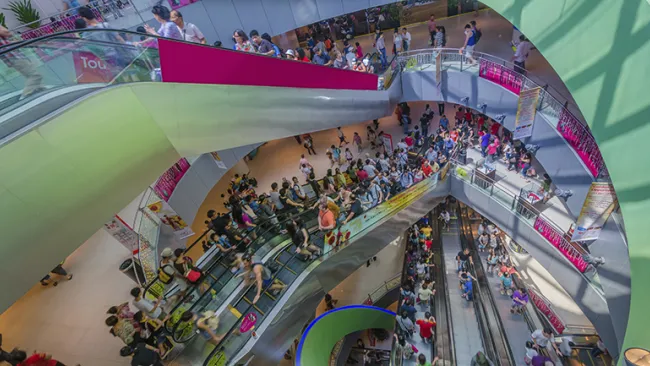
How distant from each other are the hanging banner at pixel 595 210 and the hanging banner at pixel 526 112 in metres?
3.15

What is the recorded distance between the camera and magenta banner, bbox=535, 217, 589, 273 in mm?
7140

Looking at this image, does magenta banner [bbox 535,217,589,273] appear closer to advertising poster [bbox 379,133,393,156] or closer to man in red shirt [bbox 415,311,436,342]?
man in red shirt [bbox 415,311,436,342]

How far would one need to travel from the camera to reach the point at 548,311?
9.03 metres

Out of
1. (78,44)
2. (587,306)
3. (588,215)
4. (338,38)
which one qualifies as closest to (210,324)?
(78,44)

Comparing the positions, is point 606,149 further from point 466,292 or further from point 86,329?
point 86,329

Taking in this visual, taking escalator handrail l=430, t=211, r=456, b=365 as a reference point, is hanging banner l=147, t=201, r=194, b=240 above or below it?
below

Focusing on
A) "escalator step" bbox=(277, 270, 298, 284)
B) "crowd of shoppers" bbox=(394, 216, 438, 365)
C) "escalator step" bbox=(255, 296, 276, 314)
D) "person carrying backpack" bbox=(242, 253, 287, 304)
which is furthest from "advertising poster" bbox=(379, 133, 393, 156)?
"escalator step" bbox=(255, 296, 276, 314)

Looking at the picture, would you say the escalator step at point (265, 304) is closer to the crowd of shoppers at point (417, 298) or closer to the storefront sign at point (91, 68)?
the crowd of shoppers at point (417, 298)

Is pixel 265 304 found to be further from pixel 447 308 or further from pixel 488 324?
pixel 488 324

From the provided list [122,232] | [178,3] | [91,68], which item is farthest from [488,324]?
[178,3]

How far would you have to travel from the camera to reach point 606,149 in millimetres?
4938

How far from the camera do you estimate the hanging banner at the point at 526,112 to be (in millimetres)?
8547

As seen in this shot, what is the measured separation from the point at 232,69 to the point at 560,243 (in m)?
8.09

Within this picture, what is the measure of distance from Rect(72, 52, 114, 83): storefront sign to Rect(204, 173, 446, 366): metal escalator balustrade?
14.7ft
